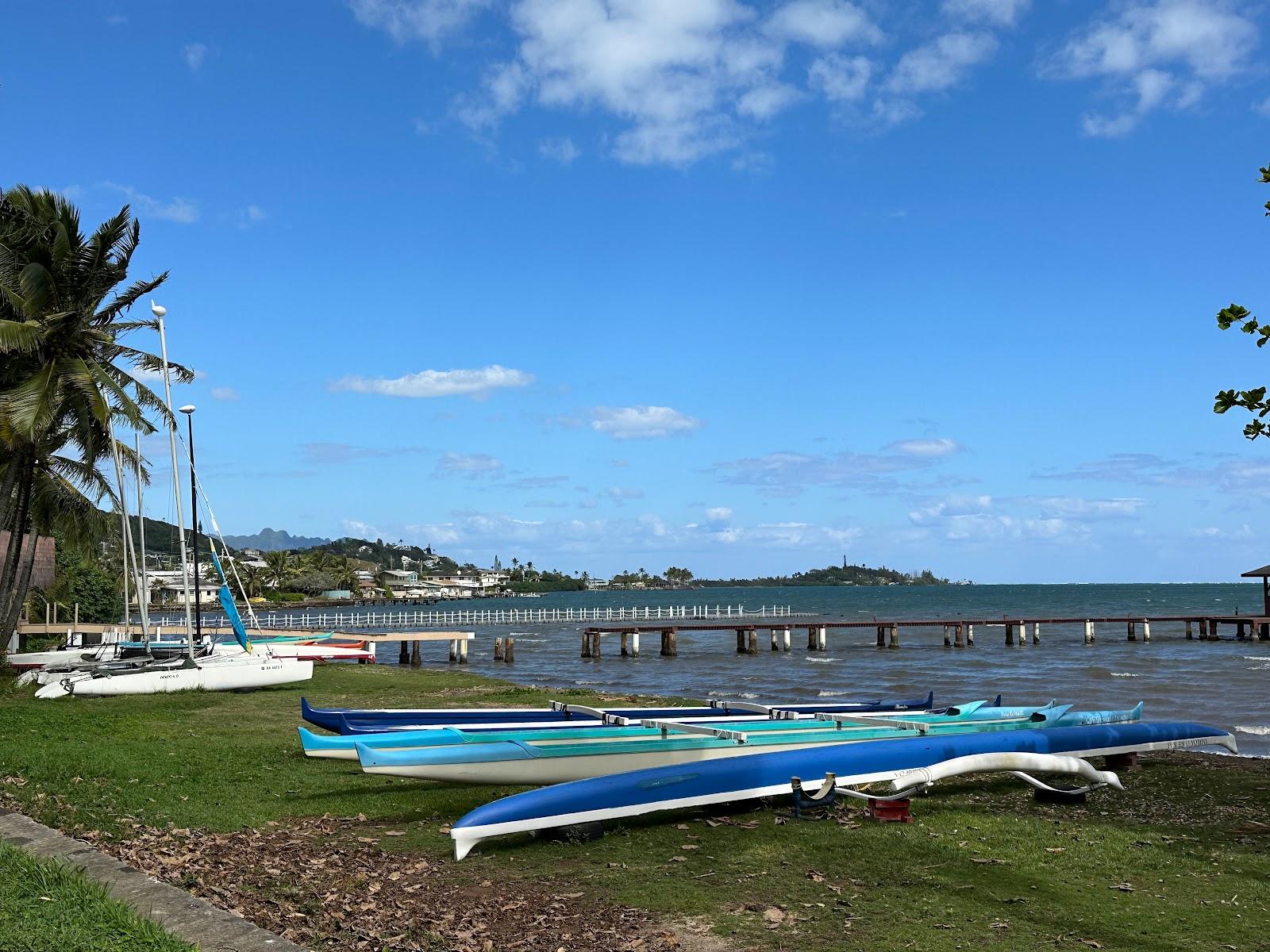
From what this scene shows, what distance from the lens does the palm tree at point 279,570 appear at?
12599 cm

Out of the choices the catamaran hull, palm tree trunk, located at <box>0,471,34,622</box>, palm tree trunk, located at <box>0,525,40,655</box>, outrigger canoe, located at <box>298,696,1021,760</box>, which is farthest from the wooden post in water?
outrigger canoe, located at <box>298,696,1021,760</box>

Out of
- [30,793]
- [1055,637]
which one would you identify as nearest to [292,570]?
[1055,637]

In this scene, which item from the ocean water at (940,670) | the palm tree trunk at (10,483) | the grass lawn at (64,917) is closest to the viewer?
the grass lawn at (64,917)

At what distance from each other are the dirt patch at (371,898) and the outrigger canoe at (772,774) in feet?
1.97

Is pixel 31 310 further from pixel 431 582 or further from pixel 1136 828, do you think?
pixel 431 582

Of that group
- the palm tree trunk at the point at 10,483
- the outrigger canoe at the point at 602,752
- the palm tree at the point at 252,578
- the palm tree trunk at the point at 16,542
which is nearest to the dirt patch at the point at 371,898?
the outrigger canoe at the point at 602,752

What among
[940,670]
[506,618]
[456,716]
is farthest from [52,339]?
[506,618]

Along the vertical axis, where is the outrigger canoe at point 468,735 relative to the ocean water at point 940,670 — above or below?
above

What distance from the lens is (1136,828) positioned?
8406mm

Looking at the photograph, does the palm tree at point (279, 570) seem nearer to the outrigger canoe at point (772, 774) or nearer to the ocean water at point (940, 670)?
the ocean water at point (940, 670)

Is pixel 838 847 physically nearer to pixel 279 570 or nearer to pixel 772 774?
pixel 772 774

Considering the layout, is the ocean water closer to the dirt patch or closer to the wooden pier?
the wooden pier

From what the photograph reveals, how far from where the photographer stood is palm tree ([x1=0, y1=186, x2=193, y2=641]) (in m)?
18.7

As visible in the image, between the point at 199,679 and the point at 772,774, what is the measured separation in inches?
563
